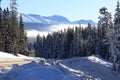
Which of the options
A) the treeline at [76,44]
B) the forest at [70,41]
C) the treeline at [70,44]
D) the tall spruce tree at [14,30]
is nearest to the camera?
the forest at [70,41]

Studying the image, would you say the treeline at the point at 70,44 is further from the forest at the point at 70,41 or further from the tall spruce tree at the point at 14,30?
the tall spruce tree at the point at 14,30

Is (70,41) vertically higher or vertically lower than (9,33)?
lower

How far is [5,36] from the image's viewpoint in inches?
3076

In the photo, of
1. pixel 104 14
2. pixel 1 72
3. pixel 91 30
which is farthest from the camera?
pixel 91 30

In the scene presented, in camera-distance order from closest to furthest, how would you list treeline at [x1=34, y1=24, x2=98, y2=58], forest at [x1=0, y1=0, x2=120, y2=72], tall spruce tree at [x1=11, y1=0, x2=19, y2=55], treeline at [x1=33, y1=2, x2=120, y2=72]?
forest at [x1=0, y1=0, x2=120, y2=72] → tall spruce tree at [x1=11, y1=0, x2=19, y2=55] → treeline at [x1=33, y1=2, x2=120, y2=72] → treeline at [x1=34, y1=24, x2=98, y2=58]

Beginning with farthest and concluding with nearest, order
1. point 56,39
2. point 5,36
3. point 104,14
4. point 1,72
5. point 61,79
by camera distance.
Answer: point 56,39 → point 5,36 → point 104,14 → point 1,72 → point 61,79

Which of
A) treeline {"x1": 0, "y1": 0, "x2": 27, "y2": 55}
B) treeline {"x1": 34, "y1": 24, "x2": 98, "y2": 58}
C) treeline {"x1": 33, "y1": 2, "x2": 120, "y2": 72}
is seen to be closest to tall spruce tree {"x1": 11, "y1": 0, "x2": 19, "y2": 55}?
treeline {"x1": 0, "y1": 0, "x2": 27, "y2": 55}

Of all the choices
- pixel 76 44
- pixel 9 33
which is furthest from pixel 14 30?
pixel 76 44

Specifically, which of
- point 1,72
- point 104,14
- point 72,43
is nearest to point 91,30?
point 72,43

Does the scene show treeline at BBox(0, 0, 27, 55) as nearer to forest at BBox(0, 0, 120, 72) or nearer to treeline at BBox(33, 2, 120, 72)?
forest at BBox(0, 0, 120, 72)

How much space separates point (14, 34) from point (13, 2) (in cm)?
788

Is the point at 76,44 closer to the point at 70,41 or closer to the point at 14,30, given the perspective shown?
the point at 70,41

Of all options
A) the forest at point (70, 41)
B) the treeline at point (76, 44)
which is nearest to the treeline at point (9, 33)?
the forest at point (70, 41)

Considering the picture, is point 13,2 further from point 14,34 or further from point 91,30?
point 91,30
